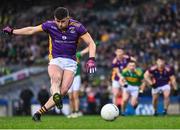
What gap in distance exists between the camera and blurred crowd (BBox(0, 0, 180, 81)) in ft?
123

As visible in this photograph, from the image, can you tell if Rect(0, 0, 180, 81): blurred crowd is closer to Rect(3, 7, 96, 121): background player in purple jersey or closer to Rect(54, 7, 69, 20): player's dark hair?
Rect(3, 7, 96, 121): background player in purple jersey

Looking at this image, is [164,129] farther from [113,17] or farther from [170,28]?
[113,17]

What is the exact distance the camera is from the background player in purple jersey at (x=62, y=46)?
643 inches

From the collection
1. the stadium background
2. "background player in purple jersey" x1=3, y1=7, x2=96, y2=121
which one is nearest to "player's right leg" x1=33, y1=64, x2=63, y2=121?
"background player in purple jersey" x1=3, y1=7, x2=96, y2=121

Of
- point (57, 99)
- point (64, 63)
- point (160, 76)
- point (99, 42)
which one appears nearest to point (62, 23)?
point (64, 63)

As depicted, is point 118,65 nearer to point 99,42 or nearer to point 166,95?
point 166,95

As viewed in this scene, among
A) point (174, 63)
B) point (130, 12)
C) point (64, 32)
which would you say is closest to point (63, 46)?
point (64, 32)

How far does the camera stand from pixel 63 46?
55.0 ft

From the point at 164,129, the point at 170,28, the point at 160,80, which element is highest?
the point at 170,28

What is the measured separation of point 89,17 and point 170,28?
6.64 meters

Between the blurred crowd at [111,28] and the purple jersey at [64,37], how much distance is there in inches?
726

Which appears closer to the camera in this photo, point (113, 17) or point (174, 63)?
point (174, 63)

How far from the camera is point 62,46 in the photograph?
1675 centimetres

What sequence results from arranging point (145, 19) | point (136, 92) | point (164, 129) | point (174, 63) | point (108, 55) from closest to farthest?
1. point (164, 129)
2. point (136, 92)
3. point (174, 63)
4. point (108, 55)
5. point (145, 19)
